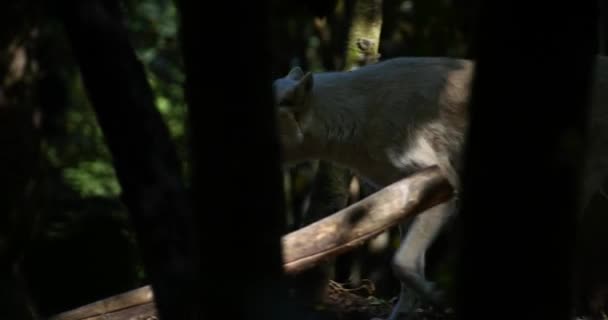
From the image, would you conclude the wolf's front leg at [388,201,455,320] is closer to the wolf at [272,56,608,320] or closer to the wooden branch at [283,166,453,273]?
the wolf at [272,56,608,320]

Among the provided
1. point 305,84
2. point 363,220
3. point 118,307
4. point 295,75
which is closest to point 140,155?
point 363,220

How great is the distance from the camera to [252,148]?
345 centimetres

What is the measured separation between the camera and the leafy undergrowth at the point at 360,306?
7.33m

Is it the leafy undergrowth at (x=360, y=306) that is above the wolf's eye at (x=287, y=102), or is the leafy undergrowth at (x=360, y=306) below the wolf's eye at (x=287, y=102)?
below

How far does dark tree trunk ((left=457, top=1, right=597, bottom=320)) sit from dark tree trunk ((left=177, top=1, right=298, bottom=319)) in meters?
0.63

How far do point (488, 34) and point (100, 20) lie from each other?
1.52 meters

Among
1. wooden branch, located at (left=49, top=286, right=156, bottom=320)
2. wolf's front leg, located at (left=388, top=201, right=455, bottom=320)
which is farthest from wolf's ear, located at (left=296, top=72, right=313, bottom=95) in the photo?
wooden branch, located at (left=49, top=286, right=156, bottom=320)

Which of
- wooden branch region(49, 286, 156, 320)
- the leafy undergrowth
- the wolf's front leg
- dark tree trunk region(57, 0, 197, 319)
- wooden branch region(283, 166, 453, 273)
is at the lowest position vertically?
the leafy undergrowth

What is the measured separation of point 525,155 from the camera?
129 inches

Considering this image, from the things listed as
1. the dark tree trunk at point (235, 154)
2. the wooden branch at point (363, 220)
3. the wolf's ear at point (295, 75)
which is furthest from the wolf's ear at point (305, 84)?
the dark tree trunk at point (235, 154)

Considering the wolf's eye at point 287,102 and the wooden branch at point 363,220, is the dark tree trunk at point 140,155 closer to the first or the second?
the wooden branch at point 363,220

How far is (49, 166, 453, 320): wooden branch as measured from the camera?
252 inches

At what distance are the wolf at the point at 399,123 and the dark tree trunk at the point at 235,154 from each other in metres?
3.71

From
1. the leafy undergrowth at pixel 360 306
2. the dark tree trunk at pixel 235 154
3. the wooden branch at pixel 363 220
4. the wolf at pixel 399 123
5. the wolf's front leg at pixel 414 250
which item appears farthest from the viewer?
the wolf at pixel 399 123
